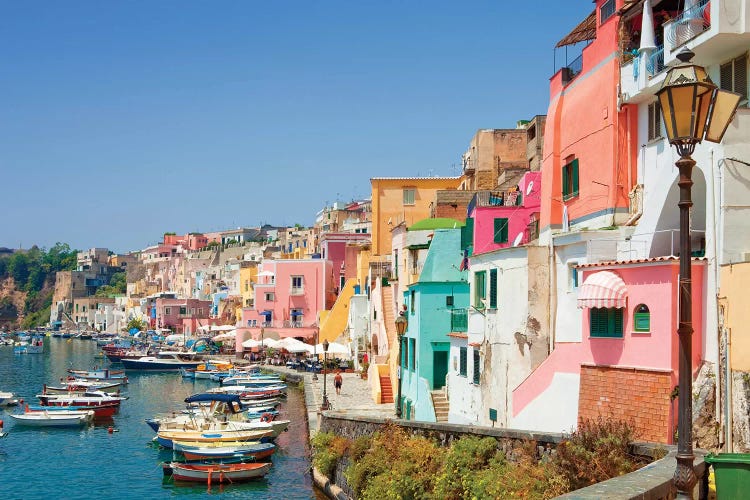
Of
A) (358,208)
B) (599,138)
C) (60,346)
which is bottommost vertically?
(60,346)

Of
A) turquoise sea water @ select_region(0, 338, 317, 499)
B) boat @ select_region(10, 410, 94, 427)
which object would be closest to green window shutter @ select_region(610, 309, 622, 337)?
turquoise sea water @ select_region(0, 338, 317, 499)

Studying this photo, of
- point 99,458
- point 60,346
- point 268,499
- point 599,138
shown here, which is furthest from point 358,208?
point 599,138

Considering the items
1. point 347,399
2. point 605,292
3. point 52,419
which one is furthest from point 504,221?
point 52,419

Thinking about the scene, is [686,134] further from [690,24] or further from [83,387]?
[83,387]

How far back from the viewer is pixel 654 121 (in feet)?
59.6

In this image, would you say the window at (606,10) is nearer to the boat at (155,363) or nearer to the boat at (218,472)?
the boat at (218,472)

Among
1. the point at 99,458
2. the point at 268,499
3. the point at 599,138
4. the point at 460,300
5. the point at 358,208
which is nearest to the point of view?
the point at 599,138

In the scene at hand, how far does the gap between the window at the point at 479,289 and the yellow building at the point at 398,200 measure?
115 feet

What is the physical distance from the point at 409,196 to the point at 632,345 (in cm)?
4566

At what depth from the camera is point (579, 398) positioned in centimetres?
1683

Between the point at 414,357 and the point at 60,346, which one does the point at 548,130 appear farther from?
the point at 60,346

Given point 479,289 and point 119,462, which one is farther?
point 119,462

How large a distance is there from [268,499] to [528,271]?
12853 mm

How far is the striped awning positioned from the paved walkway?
16124mm
